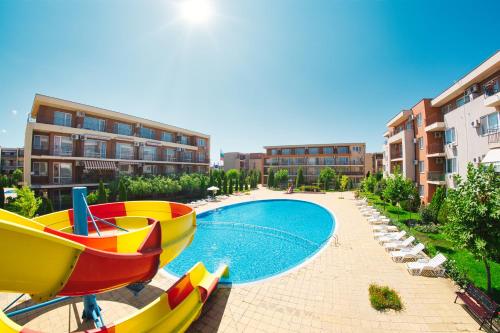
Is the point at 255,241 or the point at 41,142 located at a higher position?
the point at 41,142

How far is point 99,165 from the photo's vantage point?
24.5m

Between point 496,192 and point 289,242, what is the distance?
36.5ft

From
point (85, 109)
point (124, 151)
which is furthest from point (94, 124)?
point (124, 151)

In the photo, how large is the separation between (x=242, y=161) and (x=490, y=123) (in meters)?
62.6

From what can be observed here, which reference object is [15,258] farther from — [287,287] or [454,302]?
[454,302]

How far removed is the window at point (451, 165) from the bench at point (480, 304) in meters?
16.1

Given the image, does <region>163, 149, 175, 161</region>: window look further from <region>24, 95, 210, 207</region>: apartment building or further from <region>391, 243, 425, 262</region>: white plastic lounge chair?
<region>391, 243, 425, 262</region>: white plastic lounge chair

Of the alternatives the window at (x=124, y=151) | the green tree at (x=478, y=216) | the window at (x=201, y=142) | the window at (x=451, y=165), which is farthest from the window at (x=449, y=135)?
the window at (x=201, y=142)

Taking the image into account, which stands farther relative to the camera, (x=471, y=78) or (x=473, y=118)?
(x=471, y=78)

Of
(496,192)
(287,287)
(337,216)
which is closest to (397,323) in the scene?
(287,287)

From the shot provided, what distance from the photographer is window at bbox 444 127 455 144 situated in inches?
727

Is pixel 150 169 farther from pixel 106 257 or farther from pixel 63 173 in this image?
pixel 106 257

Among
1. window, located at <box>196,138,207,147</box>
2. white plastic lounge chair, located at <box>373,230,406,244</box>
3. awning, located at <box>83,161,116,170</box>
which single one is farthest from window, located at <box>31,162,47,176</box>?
white plastic lounge chair, located at <box>373,230,406,244</box>

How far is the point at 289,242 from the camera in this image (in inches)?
615
